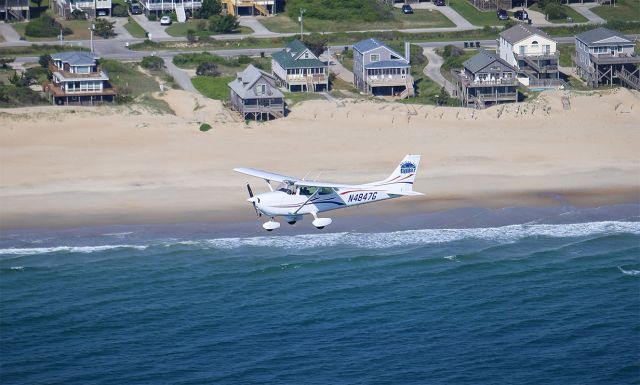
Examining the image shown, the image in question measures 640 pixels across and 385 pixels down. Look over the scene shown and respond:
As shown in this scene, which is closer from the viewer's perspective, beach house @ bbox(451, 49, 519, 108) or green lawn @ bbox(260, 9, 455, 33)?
beach house @ bbox(451, 49, 519, 108)

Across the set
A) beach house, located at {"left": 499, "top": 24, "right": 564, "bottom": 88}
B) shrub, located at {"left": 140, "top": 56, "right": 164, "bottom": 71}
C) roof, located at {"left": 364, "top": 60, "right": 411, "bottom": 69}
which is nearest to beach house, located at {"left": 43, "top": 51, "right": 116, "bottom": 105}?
shrub, located at {"left": 140, "top": 56, "right": 164, "bottom": 71}

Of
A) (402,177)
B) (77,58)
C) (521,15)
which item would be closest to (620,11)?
(521,15)

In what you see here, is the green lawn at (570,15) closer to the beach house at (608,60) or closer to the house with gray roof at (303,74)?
the beach house at (608,60)

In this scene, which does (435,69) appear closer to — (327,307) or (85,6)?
(85,6)

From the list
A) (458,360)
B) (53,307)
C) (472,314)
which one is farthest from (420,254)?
(53,307)

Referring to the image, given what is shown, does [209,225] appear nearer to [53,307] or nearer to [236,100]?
[53,307]

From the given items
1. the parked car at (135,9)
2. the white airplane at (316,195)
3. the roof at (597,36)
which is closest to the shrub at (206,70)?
the parked car at (135,9)

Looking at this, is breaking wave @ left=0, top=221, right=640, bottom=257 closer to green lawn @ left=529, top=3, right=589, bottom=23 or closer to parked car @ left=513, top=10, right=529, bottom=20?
green lawn @ left=529, top=3, right=589, bottom=23
